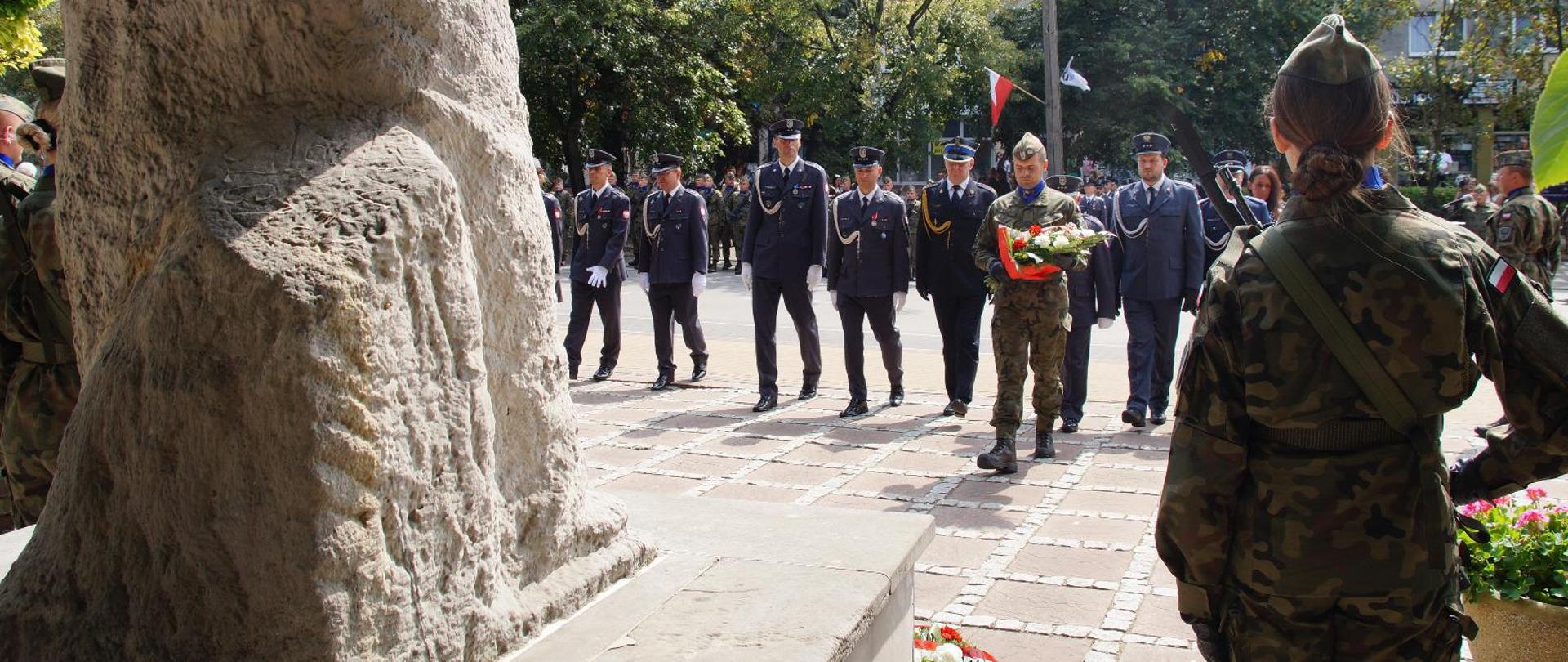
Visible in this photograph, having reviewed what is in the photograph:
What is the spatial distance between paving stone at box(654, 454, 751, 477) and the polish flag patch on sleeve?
15.7ft

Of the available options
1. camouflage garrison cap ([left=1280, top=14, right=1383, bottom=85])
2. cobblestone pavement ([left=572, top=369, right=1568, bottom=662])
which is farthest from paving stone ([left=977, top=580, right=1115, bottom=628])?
camouflage garrison cap ([left=1280, top=14, right=1383, bottom=85])

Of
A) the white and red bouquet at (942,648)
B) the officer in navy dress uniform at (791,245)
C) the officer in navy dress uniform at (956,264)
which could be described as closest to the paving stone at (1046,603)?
the white and red bouquet at (942,648)

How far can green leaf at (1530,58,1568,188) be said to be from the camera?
0.82 meters

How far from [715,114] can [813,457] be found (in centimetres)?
1965

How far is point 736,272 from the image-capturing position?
21656 mm

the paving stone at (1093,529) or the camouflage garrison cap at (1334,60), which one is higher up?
Result: the camouflage garrison cap at (1334,60)

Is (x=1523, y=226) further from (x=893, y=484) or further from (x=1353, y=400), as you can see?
(x=1353, y=400)

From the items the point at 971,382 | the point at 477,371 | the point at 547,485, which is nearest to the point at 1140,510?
the point at 971,382

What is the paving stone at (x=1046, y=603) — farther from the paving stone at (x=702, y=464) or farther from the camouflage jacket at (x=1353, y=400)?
the paving stone at (x=702, y=464)

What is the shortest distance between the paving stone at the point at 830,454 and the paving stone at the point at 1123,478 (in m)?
1.31

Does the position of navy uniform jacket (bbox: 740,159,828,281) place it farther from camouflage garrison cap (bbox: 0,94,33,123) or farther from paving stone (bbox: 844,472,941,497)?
camouflage garrison cap (bbox: 0,94,33,123)

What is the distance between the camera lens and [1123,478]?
21.4 ft

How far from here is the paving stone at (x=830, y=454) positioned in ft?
23.2

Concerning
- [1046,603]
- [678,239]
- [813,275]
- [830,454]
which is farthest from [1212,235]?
[1046,603]
